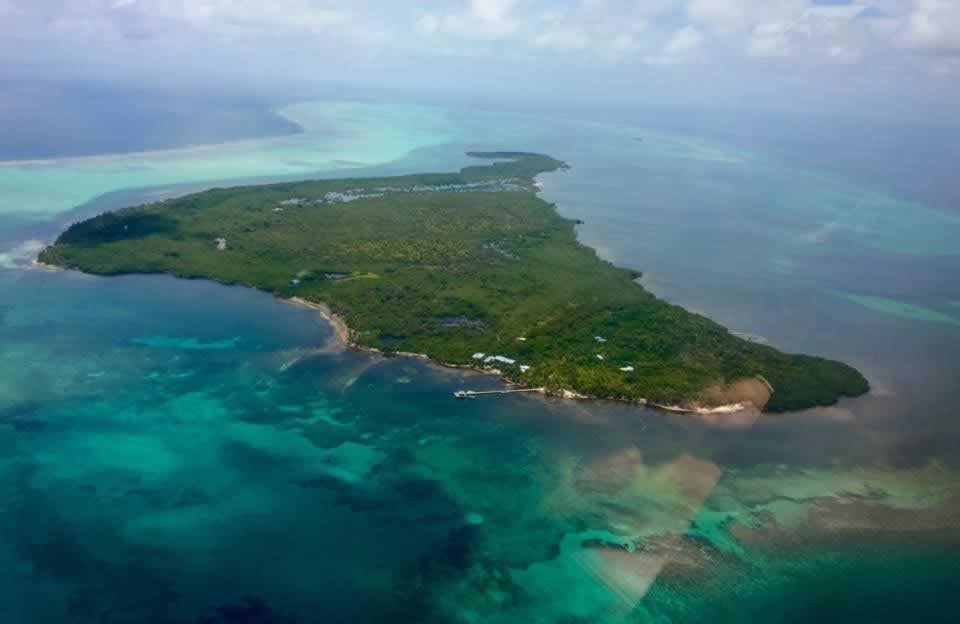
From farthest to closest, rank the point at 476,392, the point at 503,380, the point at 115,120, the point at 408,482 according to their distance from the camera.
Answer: the point at 115,120
the point at 503,380
the point at 476,392
the point at 408,482

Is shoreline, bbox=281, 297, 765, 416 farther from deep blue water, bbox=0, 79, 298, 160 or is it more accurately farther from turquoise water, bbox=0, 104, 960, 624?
deep blue water, bbox=0, 79, 298, 160

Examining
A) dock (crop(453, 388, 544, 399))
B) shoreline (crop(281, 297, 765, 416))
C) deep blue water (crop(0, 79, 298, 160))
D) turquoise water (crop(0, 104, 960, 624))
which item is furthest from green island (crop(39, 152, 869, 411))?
deep blue water (crop(0, 79, 298, 160))

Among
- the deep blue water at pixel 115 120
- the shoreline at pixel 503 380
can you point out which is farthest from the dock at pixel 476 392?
the deep blue water at pixel 115 120

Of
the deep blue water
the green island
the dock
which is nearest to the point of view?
the dock

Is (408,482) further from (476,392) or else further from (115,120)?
A: (115,120)

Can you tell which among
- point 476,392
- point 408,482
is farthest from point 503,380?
point 408,482

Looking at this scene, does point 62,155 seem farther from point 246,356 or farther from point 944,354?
point 944,354
